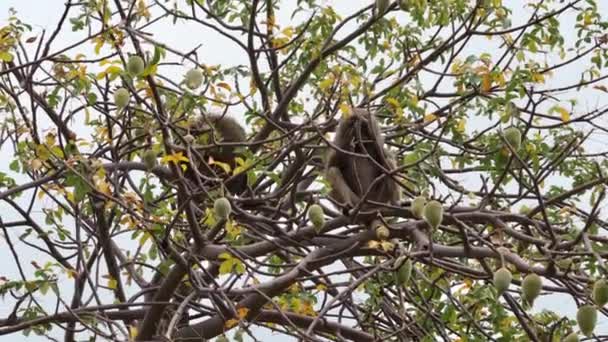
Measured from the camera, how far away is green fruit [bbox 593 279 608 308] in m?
2.68

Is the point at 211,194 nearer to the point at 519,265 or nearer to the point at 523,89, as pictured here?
the point at 519,265

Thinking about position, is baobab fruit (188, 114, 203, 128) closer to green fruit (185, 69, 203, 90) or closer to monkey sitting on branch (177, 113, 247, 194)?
monkey sitting on branch (177, 113, 247, 194)

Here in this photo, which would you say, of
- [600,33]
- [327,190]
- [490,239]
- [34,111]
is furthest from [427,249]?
[600,33]

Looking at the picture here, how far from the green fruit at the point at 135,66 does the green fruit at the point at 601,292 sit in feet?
5.57

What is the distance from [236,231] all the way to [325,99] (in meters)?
1.17

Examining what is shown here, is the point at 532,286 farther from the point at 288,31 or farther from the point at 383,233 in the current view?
the point at 288,31

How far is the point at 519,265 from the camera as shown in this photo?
3.21 meters

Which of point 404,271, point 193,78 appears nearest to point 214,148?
point 193,78

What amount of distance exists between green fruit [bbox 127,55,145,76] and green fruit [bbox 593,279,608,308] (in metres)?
1.70

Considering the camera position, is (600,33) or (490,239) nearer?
(490,239)

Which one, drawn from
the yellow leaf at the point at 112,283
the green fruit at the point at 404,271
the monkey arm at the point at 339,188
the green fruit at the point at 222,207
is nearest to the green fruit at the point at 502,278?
the green fruit at the point at 404,271

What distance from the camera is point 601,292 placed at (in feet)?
8.81

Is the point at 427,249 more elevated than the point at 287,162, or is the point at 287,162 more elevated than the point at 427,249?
the point at 287,162

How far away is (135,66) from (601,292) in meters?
1.73
